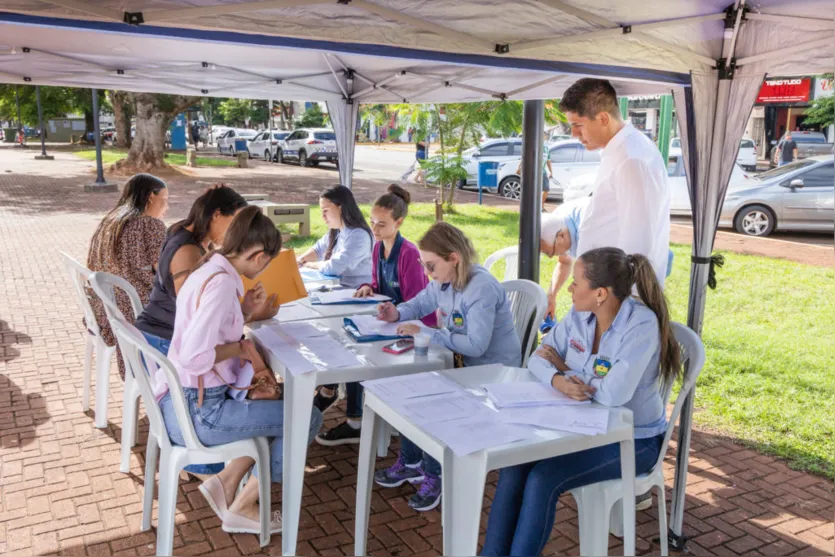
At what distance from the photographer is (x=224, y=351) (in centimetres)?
304

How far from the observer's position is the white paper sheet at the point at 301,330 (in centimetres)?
351

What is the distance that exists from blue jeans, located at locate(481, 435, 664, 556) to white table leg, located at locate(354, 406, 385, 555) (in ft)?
1.82

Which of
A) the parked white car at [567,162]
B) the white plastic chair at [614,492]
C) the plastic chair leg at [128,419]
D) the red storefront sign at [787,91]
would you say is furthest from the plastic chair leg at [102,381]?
the red storefront sign at [787,91]

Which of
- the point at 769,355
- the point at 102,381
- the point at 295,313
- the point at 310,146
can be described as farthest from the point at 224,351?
the point at 310,146

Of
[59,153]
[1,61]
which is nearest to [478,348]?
[1,61]

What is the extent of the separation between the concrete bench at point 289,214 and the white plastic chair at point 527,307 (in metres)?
7.73

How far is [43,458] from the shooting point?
4.14m

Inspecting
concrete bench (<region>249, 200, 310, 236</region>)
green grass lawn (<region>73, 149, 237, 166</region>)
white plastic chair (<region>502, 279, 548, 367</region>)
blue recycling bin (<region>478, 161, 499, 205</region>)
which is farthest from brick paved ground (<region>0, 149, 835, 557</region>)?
green grass lawn (<region>73, 149, 237, 166</region>)

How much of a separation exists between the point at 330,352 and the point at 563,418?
1.16m

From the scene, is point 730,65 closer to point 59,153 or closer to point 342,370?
point 342,370

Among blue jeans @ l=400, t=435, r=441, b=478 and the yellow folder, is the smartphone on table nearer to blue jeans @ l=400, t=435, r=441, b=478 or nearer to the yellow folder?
blue jeans @ l=400, t=435, r=441, b=478

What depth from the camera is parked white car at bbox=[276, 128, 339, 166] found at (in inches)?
1065

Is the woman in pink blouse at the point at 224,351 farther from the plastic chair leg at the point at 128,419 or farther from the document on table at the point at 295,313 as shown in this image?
the plastic chair leg at the point at 128,419

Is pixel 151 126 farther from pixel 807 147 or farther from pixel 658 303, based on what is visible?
pixel 807 147
